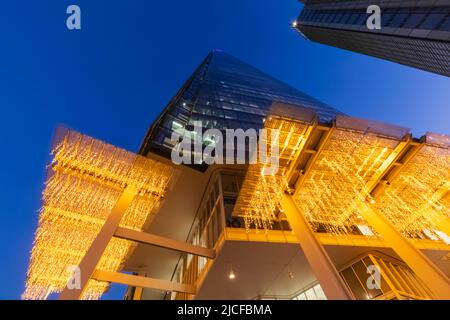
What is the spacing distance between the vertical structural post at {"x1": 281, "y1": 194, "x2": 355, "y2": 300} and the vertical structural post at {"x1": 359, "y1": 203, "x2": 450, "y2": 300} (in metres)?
2.10

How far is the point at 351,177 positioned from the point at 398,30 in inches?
1324

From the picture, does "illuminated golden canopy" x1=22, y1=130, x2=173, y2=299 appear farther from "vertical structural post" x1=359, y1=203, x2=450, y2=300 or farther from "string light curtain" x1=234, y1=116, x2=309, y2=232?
"vertical structural post" x1=359, y1=203, x2=450, y2=300

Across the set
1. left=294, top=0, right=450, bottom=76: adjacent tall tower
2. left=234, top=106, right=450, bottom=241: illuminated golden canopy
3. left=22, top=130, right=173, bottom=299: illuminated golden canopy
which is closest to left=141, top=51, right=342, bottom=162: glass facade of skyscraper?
left=22, top=130, right=173, bottom=299: illuminated golden canopy

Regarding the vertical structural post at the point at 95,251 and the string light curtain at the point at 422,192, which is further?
the string light curtain at the point at 422,192

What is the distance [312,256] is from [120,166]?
9.32 meters

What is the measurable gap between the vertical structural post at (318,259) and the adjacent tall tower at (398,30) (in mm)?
27752

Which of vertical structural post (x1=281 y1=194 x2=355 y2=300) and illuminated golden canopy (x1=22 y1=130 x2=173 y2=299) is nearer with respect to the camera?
vertical structural post (x1=281 y1=194 x2=355 y2=300)

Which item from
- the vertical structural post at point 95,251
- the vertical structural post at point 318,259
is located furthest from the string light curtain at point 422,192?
the vertical structural post at point 95,251

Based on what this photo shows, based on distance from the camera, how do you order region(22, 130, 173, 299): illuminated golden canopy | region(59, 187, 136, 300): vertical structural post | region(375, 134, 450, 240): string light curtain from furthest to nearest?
region(22, 130, 173, 299): illuminated golden canopy
region(375, 134, 450, 240): string light curtain
region(59, 187, 136, 300): vertical structural post

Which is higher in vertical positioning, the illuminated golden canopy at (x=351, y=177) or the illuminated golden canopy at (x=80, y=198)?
the illuminated golden canopy at (x=80, y=198)

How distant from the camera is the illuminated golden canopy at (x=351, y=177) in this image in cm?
787

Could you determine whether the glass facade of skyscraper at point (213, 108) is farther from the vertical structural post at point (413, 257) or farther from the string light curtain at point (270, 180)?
the vertical structural post at point (413, 257)

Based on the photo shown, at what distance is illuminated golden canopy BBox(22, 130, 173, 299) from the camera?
1070 centimetres
